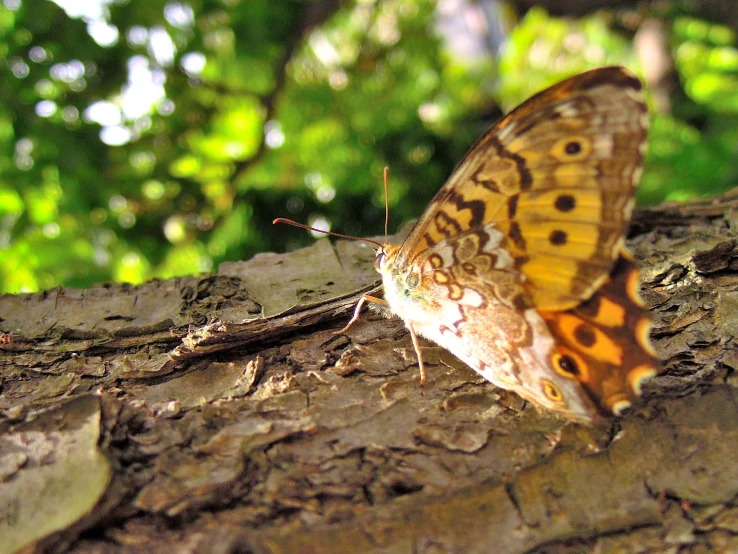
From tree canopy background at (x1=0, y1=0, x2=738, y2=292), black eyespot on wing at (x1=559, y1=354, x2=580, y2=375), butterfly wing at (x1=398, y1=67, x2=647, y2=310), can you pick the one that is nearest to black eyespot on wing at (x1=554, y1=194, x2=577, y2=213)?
butterfly wing at (x1=398, y1=67, x2=647, y2=310)

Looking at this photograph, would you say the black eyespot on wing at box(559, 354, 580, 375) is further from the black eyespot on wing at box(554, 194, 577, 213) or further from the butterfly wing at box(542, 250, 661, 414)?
the black eyespot on wing at box(554, 194, 577, 213)

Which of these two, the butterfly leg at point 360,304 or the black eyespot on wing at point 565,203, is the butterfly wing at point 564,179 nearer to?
the black eyespot on wing at point 565,203

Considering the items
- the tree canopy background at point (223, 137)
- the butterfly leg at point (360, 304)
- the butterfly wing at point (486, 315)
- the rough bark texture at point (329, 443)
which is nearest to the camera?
the rough bark texture at point (329, 443)

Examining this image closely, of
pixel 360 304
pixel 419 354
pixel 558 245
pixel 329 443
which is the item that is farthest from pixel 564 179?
pixel 329 443

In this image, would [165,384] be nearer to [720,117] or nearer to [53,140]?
[53,140]

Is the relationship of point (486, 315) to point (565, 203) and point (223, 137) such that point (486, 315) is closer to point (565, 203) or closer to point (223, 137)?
point (565, 203)

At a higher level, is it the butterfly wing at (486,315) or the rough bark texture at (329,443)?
the butterfly wing at (486,315)

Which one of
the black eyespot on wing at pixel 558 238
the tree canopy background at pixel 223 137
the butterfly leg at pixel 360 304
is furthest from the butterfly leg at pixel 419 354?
the tree canopy background at pixel 223 137

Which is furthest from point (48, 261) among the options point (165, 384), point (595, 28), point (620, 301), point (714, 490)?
point (595, 28)
